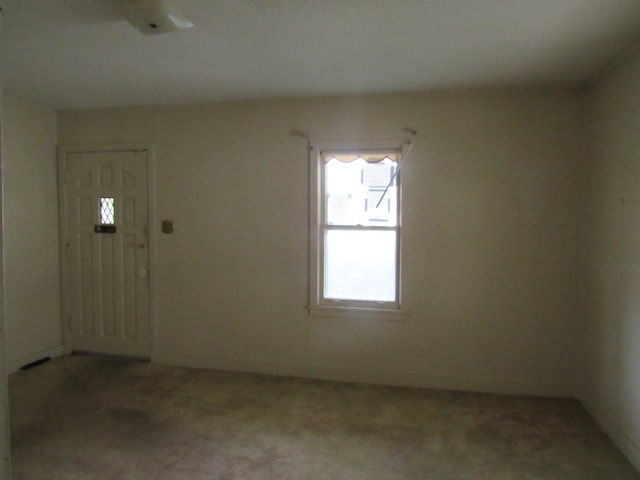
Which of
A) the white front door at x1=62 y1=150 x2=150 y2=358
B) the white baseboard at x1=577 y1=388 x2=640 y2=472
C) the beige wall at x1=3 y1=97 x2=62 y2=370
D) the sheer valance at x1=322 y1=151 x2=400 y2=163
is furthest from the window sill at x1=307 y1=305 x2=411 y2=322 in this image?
the beige wall at x1=3 y1=97 x2=62 y2=370

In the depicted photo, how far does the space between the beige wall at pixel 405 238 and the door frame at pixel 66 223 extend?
2.4 inches

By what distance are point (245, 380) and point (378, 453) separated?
4.68 ft

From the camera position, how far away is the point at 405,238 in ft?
10.6

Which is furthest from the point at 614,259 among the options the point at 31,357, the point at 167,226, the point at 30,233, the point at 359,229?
the point at 31,357

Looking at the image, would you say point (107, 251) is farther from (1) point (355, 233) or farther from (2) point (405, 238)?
(2) point (405, 238)

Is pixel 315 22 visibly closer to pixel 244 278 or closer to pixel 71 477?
pixel 244 278

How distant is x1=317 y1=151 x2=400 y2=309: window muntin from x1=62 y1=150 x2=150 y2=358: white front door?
5.75 ft

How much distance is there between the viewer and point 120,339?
3.82m

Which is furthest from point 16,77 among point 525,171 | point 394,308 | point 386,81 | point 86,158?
point 525,171

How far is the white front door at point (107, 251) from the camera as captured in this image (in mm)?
3721

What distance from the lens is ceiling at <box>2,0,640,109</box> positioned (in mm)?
1950

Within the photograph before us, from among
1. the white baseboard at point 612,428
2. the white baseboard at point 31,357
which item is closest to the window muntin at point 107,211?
the white baseboard at point 31,357

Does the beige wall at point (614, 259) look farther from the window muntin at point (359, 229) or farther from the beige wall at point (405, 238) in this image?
the window muntin at point (359, 229)

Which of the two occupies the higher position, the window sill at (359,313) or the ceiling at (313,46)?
the ceiling at (313,46)
